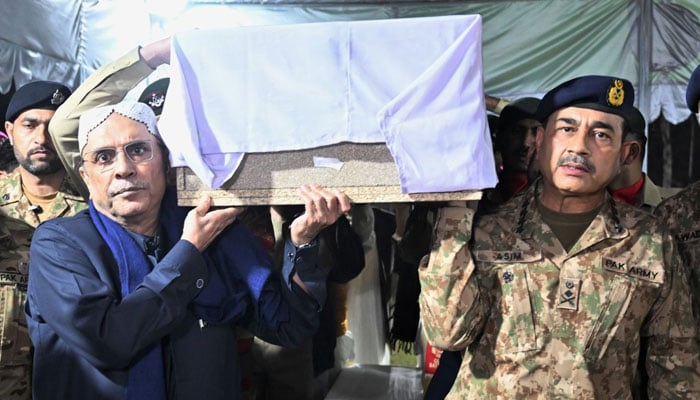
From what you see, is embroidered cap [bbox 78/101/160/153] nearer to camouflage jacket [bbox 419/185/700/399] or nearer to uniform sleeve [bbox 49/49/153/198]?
uniform sleeve [bbox 49/49/153/198]

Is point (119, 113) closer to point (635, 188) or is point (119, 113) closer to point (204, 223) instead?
point (204, 223)

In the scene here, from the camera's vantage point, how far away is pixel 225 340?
2344mm

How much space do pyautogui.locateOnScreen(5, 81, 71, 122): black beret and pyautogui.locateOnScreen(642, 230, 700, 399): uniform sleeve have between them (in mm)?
2759

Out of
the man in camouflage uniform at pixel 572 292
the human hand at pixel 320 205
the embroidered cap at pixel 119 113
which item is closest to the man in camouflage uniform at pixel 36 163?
the embroidered cap at pixel 119 113

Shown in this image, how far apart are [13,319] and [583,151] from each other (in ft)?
8.35

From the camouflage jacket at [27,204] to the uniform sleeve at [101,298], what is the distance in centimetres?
100

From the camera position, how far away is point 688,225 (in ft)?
8.73

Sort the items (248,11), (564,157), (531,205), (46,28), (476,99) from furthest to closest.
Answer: (248,11) < (46,28) < (531,205) < (564,157) < (476,99)

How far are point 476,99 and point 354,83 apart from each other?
40 centimetres

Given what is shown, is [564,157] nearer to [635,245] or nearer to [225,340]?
[635,245]

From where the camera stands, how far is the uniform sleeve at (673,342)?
2268mm

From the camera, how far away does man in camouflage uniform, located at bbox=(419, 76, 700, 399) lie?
227 cm

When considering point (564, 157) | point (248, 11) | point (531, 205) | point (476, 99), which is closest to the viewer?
point (476, 99)

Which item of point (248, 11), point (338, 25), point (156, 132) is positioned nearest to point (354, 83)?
point (338, 25)
